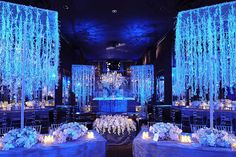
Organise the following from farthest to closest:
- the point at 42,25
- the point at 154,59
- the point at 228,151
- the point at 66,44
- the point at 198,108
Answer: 1. the point at 154,59
2. the point at 66,44
3. the point at 198,108
4. the point at 42,25
5. the point at 228,151

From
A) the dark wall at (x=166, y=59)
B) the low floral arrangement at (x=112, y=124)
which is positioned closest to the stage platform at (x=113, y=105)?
the dark wall at (x=166, y=59)

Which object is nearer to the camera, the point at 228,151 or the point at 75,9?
the point at 228,151

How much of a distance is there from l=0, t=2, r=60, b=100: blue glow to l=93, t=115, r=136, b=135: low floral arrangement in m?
1.90

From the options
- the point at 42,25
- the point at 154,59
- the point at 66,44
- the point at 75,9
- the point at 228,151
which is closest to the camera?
the point at 228,151

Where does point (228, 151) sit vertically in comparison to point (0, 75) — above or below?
below

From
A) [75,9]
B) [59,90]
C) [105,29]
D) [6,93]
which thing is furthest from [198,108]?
[6,93]

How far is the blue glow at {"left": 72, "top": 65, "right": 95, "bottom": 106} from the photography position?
15039 millimetres

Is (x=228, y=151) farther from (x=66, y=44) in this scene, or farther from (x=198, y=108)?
(x=66, y=44)

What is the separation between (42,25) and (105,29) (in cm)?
249

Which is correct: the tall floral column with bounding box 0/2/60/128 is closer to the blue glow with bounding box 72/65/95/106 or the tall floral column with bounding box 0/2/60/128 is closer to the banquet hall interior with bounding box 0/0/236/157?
the banquet hall interior with bounding box 0/0/236/157

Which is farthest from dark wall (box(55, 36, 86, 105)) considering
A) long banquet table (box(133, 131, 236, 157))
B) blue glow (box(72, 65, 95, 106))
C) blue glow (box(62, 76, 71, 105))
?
long banquet table (box(133, 131, 236, 157))

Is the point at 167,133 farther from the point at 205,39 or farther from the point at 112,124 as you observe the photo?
the point at 205,39

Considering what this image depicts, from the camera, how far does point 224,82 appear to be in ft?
29.0

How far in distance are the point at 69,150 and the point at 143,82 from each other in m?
12.9
